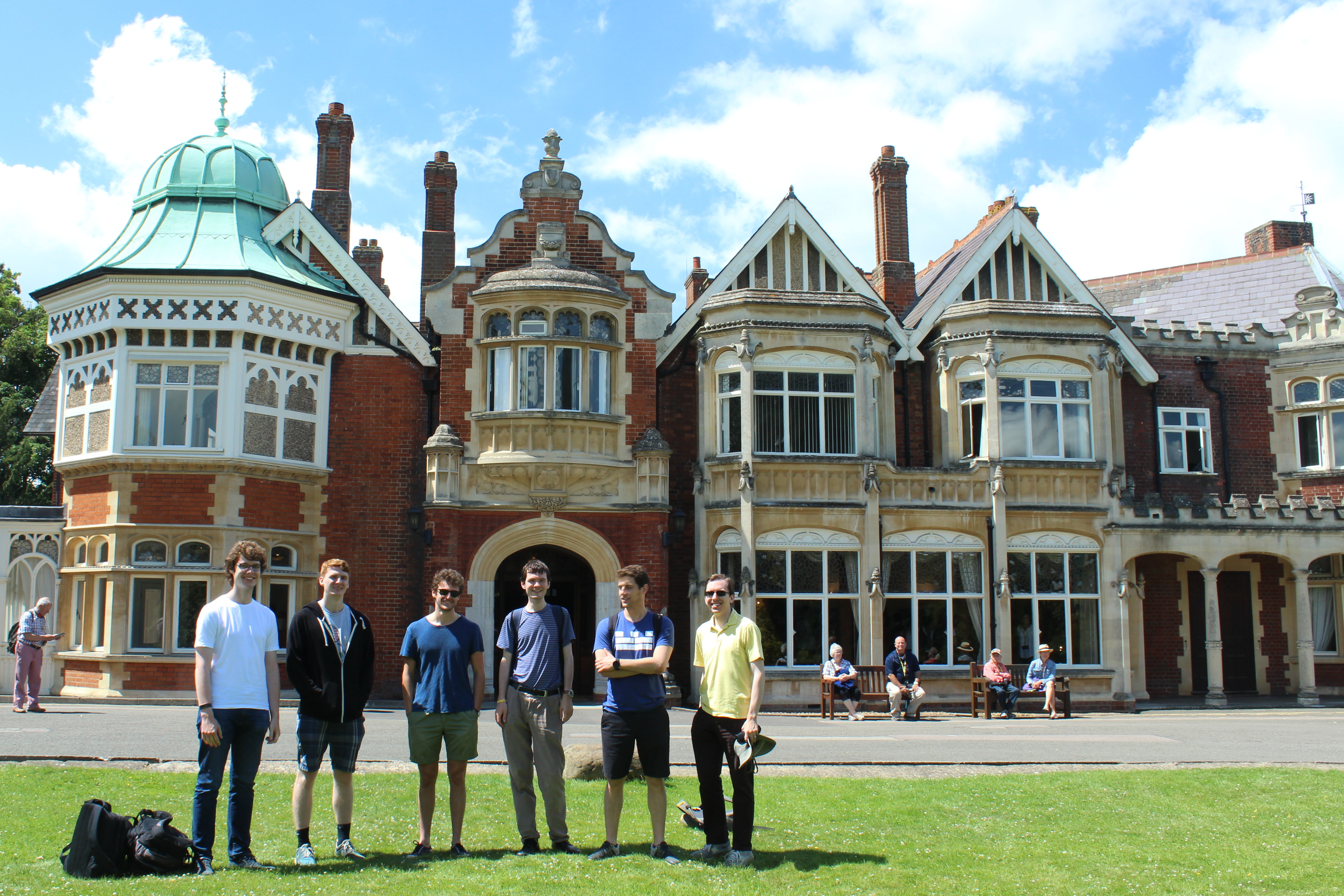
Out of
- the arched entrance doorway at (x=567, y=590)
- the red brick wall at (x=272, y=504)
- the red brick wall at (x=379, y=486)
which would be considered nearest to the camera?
the red brick wall at (x=272, y=504)

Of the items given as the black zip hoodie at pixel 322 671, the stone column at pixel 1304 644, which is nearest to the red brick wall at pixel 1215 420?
the stone column at pixel 1304 644

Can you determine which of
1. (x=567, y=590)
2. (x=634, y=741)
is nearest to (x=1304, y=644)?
(x=567, y=590)

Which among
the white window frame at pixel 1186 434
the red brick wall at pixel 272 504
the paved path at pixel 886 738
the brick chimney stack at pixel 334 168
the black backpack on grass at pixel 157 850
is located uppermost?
the brick chimney stack at pixel 334 168

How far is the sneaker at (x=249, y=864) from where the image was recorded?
695 cm

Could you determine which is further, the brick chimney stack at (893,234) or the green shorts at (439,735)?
the brick chimney stack at (893,234)

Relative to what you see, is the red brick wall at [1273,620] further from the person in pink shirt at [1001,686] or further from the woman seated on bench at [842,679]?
the woman seated on bench at [842,679]

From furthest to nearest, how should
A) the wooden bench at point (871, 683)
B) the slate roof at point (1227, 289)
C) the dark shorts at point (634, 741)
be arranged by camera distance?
the slate roof at point (1227, 289)
the wooden bench at point (871, 683)
the dark shorts at point (634, 741)

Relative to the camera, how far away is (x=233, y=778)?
7.07 metres

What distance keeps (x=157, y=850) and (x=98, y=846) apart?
0.32 metres

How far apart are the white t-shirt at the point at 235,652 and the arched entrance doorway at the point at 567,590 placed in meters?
14.5

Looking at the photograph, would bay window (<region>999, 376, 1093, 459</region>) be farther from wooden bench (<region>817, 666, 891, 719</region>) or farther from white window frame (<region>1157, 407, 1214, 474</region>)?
wooden bench (<region>817, 666, 891, 719</region>)

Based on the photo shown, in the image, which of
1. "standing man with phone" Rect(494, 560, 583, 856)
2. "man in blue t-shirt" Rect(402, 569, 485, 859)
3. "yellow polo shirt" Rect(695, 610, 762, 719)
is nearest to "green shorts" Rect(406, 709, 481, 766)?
"man in blue t-shirt" Rect(402, 569, 485, 859)

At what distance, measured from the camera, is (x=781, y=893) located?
653 centimetres

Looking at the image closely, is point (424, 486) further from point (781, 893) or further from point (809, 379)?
point (781, 893)
